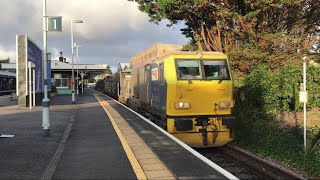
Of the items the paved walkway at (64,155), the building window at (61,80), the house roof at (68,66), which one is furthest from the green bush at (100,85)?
the paved walkway at (64,155)

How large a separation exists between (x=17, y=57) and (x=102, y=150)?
2014cm

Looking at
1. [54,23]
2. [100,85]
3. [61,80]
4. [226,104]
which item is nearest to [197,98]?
[226,104]

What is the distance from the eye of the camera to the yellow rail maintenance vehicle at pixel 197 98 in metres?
12.7

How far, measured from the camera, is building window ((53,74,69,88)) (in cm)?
6544

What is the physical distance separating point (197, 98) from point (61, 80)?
5543 cm

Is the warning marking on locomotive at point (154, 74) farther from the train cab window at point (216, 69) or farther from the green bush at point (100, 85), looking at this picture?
the green bush at point (100, 85)

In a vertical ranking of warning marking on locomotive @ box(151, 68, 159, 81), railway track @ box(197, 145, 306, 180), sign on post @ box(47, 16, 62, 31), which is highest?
sign on post @ box(47, 16, 62, 31)

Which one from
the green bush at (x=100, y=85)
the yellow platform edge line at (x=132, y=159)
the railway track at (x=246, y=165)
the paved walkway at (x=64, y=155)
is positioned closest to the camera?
the yellow platform edge line at (x=132, y=159)

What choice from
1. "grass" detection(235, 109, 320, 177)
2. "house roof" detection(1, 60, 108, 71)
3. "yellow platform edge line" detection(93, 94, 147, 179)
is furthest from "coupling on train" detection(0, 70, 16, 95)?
"yellow platform edge line" detection(93, 94, 147, 179)

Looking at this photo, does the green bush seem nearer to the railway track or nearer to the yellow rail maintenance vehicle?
the yellow rail maintenance vehicle

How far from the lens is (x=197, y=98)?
12.8 meters

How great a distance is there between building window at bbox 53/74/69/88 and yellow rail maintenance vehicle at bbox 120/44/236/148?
54157 millimetres

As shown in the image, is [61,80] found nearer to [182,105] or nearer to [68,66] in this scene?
[68,66]

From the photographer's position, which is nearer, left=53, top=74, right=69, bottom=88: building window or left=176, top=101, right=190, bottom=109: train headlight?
left=176, top=101, right=190, bottom=109: train headlight
